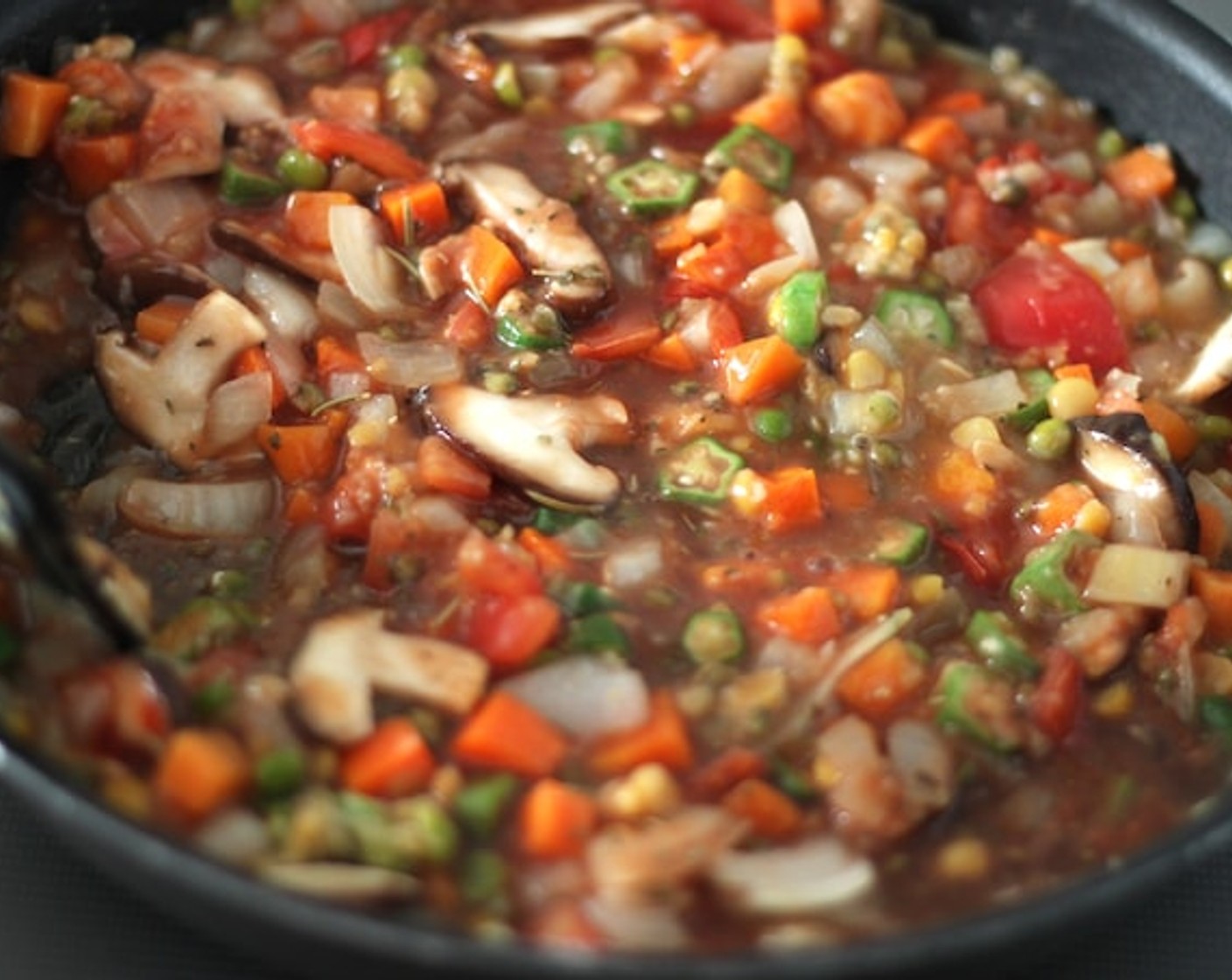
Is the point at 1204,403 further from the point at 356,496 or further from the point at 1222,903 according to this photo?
the point at 356,496

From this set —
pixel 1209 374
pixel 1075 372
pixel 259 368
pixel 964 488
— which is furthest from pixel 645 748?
pixel 1209 374

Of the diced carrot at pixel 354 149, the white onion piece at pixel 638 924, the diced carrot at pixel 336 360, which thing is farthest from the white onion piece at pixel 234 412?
the white onion piece at pixel 638 924

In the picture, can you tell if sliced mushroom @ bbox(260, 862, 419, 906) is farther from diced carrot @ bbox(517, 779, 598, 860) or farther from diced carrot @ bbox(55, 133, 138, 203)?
diced carrot @ bbox(55, 133, 138, 203)

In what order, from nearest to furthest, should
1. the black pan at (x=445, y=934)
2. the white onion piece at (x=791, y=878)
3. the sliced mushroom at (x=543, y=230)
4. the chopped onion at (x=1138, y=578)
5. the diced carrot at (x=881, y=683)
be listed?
the black pan at (x=445, y=934) < the white onion piece at (x=791, y=878) < the diced carrot at (x=881, y=683) < the chopped onion at (x=1138, y=578) < the sliced mushroom at (x=543, y=230)

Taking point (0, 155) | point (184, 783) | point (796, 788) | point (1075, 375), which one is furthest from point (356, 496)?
point (1075, 375)

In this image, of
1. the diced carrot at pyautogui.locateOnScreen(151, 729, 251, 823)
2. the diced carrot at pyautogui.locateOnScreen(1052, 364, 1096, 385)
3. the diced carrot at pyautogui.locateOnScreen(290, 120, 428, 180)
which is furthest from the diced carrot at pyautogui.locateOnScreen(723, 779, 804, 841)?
the diced carrot at pyautogui.locateOnScreen(290, 120, 428, 180)

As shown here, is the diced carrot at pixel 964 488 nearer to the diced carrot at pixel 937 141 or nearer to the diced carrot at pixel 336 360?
the diced carrot at pixel 937 141

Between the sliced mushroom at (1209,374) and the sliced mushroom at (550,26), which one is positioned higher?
the sliced mushroom at (1209,374)
